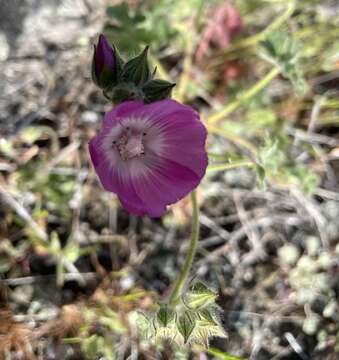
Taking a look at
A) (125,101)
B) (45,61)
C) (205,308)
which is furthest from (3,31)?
(205,308)

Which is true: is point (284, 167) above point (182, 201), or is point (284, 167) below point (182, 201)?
above

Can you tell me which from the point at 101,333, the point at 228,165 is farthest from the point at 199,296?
the point at 101,333

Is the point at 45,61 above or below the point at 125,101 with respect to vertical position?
below

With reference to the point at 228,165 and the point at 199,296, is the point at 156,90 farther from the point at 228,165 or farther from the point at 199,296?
the point at 199,296

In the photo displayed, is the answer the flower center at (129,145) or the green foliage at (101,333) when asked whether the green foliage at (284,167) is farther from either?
the green foliage at (101,333)

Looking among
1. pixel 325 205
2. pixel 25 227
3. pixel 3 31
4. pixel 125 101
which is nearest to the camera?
pixel 125 101

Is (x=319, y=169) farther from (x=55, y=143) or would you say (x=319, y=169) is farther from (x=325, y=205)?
Answer: (x=55, y=143)
